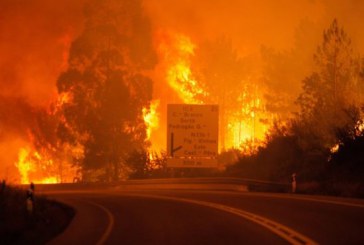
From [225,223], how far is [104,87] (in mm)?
36320

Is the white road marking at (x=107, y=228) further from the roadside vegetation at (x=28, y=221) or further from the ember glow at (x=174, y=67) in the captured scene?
the ember glow at (x=174, y=67)

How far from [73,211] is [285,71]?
40882mm

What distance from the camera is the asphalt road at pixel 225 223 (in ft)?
38.5

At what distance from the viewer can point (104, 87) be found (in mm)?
49312

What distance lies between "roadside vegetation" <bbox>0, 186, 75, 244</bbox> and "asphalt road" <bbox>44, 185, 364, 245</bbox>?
0.55m

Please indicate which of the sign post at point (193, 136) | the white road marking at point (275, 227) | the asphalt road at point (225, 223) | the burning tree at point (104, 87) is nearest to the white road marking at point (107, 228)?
the asphalt road at point (225, 223)

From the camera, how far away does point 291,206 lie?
18125mm

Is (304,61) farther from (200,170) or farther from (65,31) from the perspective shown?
(65,31)

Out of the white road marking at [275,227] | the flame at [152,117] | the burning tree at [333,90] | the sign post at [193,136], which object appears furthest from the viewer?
the flame at [152,117]

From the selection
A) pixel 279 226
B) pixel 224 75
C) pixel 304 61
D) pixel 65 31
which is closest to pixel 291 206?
pixel 279 226

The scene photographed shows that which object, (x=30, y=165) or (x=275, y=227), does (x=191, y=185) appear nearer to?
(x=275, y=227)

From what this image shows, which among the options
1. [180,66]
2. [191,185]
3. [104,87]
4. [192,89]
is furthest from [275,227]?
[180,66]

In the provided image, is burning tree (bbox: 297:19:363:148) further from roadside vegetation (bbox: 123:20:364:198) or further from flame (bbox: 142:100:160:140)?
flame (bbox: 142:100:160:140)

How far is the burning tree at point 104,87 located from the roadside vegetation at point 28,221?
26548 millimetres
